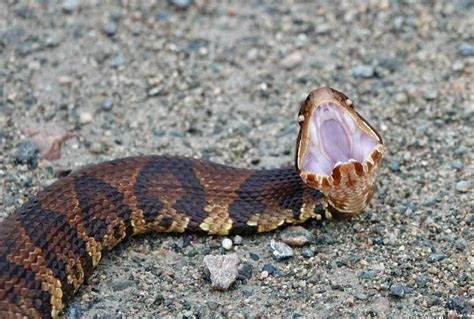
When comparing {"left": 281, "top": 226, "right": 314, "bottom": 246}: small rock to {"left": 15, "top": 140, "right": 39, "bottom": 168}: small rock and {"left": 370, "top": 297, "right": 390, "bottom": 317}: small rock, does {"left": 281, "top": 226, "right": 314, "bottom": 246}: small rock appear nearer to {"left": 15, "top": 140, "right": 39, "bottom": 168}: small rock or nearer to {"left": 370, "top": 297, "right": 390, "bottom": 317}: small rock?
{"left": 370, "top": 297, "right": 390, "bottom": 317}: small rock

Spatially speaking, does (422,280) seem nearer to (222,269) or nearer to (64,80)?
(222,269)

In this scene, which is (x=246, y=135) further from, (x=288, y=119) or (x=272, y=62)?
(x=272, y=62)

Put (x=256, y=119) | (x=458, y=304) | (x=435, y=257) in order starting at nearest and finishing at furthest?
(x=458, y=304) < (x=435, y=257) < (x=256, y=119)

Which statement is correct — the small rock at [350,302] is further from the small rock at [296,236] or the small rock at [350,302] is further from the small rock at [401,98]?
the small rock at [401,98]

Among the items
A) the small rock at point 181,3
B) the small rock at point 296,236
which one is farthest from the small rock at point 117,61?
the small rock at point 296,236

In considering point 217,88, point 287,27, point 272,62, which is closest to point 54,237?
point 217,88

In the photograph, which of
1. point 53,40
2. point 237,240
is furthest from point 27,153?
point 237,240
